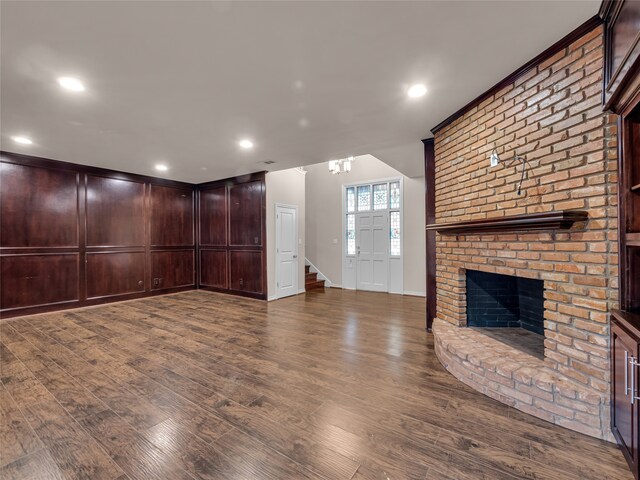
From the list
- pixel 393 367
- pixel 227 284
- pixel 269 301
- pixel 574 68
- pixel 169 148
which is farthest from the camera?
pixel 227 284

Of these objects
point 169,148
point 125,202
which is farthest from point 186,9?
point 125,202

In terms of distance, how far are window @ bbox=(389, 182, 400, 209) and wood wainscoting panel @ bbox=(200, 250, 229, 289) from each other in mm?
3920

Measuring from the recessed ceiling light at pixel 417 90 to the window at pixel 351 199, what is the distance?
4567mm

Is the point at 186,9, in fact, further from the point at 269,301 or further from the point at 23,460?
the point at 269,301

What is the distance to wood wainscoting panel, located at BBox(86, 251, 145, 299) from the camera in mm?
5281

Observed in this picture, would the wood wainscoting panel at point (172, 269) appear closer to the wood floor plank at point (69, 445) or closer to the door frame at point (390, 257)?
the door frame at point (390, 257)

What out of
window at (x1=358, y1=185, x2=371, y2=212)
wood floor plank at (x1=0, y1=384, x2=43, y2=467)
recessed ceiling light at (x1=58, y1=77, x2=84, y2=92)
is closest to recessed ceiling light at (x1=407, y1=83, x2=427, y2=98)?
recessed ceiling light at (x1=58, y1=77, x2=84, y2=92)

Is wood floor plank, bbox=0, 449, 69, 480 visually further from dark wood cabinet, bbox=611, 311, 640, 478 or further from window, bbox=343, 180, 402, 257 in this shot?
window, bbox=343, 180, 402, 257

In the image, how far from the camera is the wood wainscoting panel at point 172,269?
20.3 feet

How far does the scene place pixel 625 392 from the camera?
1524mm

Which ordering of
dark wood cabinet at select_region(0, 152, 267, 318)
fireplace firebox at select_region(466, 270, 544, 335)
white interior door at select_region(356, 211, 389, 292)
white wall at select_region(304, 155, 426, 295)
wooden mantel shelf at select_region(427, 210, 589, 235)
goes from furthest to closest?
white interior door at select_region(356, 211, 389, 292) → white wall at select_region(304, 155, 426, 295) → dark wood cabinet at select_region(0, 152, 267, 318) → fireplace firebox at select_region(466, 270, 544, 335) → wooden mantel shelf at select_region(427, 210, 589, 235)

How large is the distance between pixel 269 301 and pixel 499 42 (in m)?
5.01

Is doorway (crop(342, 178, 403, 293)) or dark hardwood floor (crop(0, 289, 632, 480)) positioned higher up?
doorway (crop(342, 178, 403, 293))

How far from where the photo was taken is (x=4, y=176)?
4359 mm
